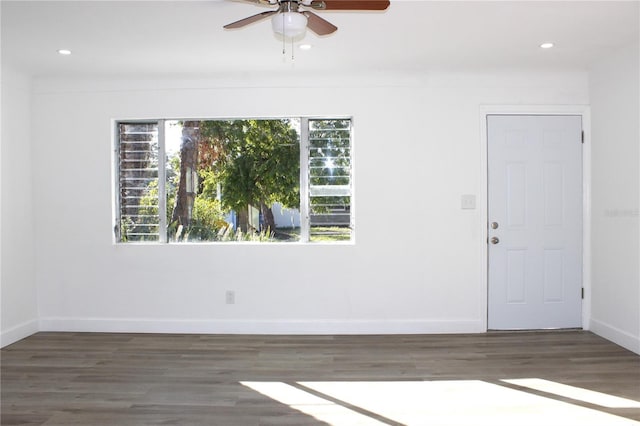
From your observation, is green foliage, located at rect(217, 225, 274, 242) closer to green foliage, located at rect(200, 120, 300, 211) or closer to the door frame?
green foliage, located at rect(200, 120, 300, 211)

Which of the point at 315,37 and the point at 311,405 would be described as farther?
the point at 315,37

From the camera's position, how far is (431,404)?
288 cm

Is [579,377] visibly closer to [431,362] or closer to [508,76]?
[431,362]

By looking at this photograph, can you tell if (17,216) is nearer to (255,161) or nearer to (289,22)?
(255,161)

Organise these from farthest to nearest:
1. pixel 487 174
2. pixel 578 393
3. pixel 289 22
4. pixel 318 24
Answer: pixel 487 174
pixel 578 393
pixel 318 24
pixel 289 22

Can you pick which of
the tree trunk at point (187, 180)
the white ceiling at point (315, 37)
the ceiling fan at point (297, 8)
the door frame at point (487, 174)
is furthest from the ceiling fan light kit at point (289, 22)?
the door frame at point (487, 174)

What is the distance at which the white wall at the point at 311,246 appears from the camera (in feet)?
14.4

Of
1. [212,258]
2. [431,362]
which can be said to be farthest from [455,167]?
[212,258]

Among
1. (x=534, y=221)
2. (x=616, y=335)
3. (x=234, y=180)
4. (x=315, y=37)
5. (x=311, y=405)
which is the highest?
(x=315, y=37)

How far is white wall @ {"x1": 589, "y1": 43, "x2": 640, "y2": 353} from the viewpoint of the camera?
3.73 m

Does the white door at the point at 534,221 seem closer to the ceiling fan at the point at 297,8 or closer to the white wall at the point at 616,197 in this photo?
the white wall at the point at 616,197

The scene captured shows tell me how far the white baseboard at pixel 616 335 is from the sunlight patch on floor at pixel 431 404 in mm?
1346

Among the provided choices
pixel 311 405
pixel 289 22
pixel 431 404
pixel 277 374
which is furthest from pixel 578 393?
pixel 289 22

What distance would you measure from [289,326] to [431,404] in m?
1.81
